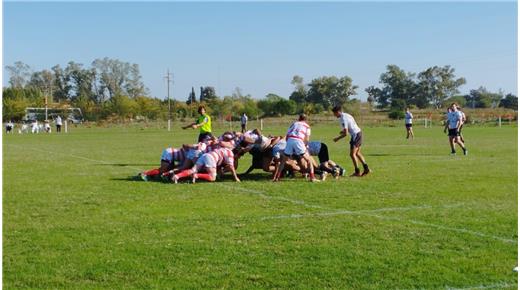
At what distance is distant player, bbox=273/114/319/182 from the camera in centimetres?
1355

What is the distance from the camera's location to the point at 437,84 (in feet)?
385

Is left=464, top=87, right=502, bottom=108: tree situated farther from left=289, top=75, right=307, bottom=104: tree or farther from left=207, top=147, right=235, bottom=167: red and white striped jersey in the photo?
left=207, top=147, right=235, bottom=167: red and white striped jersey

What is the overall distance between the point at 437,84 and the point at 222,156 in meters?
109

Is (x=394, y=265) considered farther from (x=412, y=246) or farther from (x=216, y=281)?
(x=216, y=281)

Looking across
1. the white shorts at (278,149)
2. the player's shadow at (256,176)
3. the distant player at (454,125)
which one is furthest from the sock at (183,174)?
the distant player at (454,125)

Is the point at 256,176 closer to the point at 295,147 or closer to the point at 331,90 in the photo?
the point at 295,147

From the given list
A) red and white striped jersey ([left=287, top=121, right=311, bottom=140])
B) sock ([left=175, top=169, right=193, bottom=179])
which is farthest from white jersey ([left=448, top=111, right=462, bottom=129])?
sock ([left=175, top=169, right=193, bottom=179])

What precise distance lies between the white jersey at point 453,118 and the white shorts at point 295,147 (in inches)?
392

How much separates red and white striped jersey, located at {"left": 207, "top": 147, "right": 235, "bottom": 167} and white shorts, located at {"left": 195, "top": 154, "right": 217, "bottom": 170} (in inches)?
4.4

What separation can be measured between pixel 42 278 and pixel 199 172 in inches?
303

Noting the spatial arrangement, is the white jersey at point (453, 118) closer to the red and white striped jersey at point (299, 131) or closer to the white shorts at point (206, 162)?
the red and white striped jersey at point (299, 131)

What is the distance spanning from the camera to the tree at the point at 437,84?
117 meters

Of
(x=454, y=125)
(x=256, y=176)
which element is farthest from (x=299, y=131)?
(x=454, y=125)

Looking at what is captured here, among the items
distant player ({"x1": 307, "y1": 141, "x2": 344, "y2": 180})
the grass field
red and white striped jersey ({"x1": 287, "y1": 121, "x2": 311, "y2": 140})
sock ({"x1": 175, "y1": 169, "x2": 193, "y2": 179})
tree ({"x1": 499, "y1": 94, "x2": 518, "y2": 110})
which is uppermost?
tree ({"x1": 499, "y1": 94, "x2": 518, "y2": 110})
